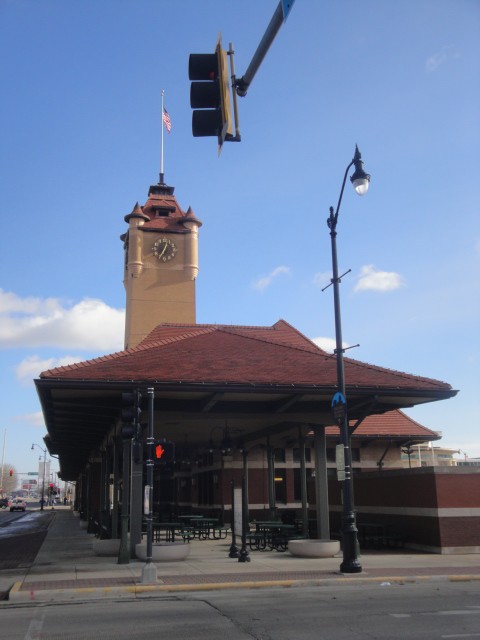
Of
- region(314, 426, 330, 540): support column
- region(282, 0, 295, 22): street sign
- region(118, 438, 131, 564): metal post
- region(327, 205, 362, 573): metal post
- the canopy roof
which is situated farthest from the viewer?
region(314, 426, 330, 540): support column

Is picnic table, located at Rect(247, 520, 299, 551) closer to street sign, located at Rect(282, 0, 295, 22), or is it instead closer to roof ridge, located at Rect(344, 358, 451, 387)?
roof ridge, located at Rect(344, 358, 451, 387)

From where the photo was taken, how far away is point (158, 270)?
50.7m

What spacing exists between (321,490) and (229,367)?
16.1ft

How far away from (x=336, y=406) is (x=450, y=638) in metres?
7.02

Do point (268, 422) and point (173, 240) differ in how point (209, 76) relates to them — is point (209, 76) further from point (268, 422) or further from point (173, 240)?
point (173, 240)

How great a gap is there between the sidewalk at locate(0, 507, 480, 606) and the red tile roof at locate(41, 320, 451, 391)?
4451 millimetres

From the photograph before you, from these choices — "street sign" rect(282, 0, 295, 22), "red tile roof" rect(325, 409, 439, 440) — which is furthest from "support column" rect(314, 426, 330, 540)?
"street sign" rect(282, 0, 295, 22)

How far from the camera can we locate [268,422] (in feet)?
73.7

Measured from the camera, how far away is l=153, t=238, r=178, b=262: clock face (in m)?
50.8

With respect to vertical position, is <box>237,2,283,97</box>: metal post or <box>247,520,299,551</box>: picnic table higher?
<box>237,2,283,97</box>: metal post

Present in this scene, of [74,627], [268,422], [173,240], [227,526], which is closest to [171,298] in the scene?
[173,240]

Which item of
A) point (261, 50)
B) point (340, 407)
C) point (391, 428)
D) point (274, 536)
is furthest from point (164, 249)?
point (261, 50)

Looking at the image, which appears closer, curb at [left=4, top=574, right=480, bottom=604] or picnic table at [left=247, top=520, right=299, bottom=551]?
curb at [left=4, top=574, right=480, bottom=604]

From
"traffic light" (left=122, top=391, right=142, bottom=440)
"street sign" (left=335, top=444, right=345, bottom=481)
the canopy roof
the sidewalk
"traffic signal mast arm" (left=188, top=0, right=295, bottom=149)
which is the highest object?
"traffic signal mast arm" (left=188, top=0, right=295, bottom=149)
